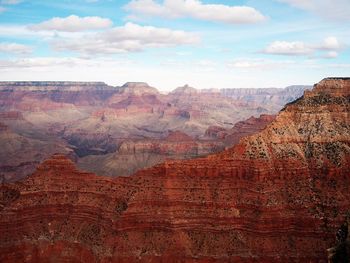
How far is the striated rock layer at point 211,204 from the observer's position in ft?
247

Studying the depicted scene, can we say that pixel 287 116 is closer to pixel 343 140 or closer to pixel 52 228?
pixel 343 140

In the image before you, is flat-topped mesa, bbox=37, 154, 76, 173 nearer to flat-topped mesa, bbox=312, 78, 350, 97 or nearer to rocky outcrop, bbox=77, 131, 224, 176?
flat-topped mesa, bbox=312, 78, 350, 97

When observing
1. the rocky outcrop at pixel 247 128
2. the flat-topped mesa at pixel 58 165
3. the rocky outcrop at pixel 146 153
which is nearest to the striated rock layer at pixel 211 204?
the flat-topped mesa at pixel 58 165

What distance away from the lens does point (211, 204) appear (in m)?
78.4

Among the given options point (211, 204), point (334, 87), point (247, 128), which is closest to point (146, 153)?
point (247, 128)

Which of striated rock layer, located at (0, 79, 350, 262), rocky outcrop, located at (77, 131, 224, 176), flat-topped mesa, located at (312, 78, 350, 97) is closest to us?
striated rock layer, located at (0, 79, 350, 262)

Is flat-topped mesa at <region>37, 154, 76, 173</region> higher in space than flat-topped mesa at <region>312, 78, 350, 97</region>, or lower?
lower

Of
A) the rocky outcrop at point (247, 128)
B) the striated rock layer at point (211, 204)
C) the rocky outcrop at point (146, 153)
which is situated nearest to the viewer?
the striated rock layer at point (211, 204)

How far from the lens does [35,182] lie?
87812 mm

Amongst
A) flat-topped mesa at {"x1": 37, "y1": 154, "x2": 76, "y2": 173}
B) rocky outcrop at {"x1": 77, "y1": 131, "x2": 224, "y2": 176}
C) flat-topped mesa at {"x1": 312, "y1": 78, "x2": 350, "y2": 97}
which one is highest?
flat-topped mesa at {"x1": 312, "y1": 78, "x2": 350, "y2": 97}

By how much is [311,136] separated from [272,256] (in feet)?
74.0

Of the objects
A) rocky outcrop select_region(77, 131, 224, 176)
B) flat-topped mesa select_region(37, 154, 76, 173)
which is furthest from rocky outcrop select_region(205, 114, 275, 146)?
flat-topped mesa select_region(37, 154, 76, 173)

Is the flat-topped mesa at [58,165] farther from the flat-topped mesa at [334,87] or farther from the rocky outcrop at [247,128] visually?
the rocky outcrop at [247,128]

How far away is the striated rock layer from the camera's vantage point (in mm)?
75438
